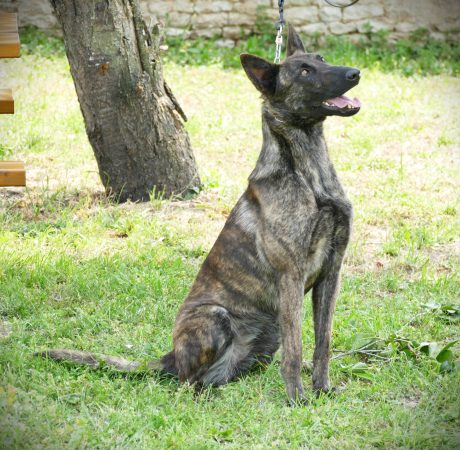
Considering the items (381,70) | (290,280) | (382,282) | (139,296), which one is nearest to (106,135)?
(139,296)

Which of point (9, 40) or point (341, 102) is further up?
point (9, 40)

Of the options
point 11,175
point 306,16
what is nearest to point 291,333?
point 11,175

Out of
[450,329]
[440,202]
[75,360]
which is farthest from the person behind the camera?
[440,202]

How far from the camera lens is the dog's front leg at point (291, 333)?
4016 mm

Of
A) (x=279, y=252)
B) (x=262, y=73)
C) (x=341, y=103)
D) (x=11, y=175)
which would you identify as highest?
(x=262, y=73)

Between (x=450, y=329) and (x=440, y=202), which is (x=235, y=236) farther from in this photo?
(x=440, y=202)

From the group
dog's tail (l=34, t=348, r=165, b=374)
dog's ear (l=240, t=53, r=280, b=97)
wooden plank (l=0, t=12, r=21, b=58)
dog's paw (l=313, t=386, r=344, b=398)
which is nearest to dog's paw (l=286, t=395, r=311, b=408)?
dog's paw (l=313, t=386, r=344, b=398)

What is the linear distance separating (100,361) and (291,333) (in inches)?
41.5

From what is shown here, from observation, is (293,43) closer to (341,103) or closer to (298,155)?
(341,103)

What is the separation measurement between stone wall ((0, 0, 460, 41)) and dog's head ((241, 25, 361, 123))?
328 inches

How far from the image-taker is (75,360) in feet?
14.0

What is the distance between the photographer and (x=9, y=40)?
4945 mm

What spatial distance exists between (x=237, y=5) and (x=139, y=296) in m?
7.97

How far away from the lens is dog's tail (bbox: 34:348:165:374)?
4.23 metres
